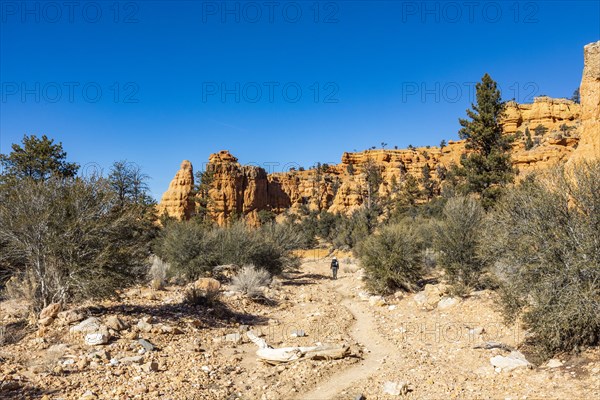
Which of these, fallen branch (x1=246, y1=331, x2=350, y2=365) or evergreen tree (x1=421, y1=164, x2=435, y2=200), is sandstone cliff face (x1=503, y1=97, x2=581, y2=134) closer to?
evergreen tree (x1=421, y1=164, x2=435, y2=200)

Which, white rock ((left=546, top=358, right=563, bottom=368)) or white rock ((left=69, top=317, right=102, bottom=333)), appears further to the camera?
white rock ((left=69, top=317, right=102, bottom=333))

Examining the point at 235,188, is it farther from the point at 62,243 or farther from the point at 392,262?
the point at 62,243

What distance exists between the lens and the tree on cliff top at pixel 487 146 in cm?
2214

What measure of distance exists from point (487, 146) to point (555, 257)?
1854 centimetres

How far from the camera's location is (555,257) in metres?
6.71

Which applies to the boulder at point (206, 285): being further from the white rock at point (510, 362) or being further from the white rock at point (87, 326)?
the white rock at point (510, 362)

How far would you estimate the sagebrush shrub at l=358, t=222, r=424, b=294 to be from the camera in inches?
583

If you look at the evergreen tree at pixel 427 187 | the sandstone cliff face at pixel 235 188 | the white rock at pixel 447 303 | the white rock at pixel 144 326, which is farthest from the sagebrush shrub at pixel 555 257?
the evergreen tree at pixel 427 187

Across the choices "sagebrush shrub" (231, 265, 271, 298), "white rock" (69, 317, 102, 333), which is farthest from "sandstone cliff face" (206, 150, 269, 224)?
"white rock" (69, 317, 102, 333)

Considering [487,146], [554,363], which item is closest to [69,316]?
[554,363]

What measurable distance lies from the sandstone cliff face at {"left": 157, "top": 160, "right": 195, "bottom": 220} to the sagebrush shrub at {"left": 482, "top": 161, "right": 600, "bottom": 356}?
154 feet

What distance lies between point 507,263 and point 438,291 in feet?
20.1

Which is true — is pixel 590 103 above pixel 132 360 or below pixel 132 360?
above

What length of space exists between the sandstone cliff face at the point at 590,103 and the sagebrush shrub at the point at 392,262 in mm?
6424
